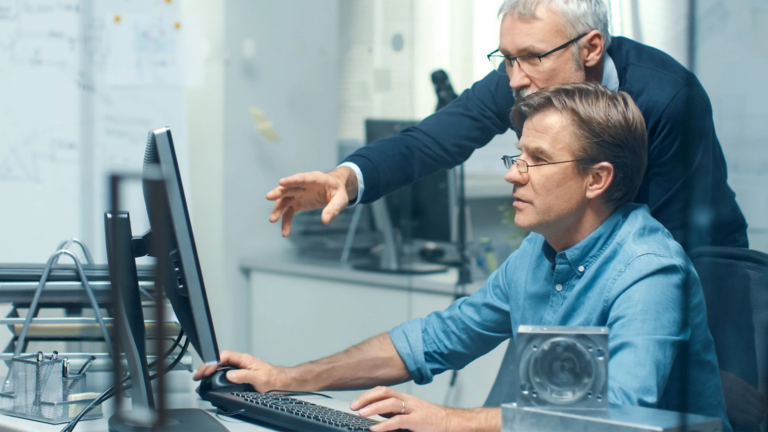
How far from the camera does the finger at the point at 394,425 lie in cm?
95

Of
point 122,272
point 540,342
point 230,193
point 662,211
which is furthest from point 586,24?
point 230,193

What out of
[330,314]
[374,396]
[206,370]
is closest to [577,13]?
[374,396]

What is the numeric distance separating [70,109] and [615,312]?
6.53ft

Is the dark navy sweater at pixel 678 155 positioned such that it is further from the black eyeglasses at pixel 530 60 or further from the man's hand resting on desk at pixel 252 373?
the man's hand resting on desk at pixel 252 373

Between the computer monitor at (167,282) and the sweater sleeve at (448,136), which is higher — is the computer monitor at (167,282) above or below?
below

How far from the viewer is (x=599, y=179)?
3.79 ft

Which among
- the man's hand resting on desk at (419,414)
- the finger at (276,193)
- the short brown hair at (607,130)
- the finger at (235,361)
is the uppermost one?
the short brown hair at (607,130)

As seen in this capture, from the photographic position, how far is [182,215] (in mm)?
975

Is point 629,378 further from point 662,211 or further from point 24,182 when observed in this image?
point 24,182

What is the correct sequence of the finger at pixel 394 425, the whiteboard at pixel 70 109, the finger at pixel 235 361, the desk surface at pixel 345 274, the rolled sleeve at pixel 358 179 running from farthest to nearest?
1. the desk surface at pixel 345 274
2. the whiteboard at pixel 70 109
3. the rolled sleeve at pixel 358 179
4. the finger at pixel 235 361
5. the finger at pixel 394 425

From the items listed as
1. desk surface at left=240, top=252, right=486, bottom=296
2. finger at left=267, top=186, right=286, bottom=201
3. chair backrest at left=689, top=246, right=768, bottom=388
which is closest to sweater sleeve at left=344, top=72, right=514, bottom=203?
finger at left=267, top=186, right=286, bottom=201

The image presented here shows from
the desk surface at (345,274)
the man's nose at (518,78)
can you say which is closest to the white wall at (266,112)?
the desk surface at (345,274)

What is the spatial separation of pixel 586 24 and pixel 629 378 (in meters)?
0.72

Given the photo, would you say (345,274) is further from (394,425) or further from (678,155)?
(394,425)
